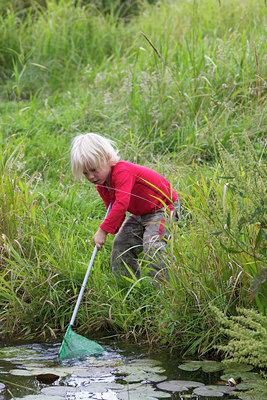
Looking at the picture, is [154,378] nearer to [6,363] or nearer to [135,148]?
[6,363]

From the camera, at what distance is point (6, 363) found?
2.90 m

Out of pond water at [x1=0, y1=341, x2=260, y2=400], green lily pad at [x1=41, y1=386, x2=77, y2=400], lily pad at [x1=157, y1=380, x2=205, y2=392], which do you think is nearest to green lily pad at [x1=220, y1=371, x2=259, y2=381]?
pond water at [x1=0, y1=341, x2=260, y2=400]

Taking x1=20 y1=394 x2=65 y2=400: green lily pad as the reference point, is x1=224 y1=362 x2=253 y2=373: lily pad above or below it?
below

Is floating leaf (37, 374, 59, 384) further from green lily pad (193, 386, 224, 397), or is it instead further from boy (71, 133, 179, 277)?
boy (71, 133, 179, 277)

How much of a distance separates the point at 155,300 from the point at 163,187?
2.60 feet

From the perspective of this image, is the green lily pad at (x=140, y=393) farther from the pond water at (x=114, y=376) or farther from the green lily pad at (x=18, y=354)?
the green lily pad at (x=18, y=354)

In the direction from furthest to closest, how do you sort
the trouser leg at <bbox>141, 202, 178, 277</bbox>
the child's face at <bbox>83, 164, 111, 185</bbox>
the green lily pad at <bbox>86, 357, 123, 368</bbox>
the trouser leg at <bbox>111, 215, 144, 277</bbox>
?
the trouser leg at <bbox>111, 215, 144, 277</bbox> → the child's face at <bbox>83, 164, 111, 185</bbox> → the trouser leg at <bbox>141, 202, 178, 277</bbox> → the green lily pad at <bbox>86, 357, 123, 368</bbox>

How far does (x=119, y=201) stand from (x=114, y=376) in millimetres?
1119

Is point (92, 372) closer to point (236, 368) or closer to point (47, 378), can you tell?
point (47, 378)

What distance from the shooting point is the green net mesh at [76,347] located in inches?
118

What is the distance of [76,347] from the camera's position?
3.01 meters

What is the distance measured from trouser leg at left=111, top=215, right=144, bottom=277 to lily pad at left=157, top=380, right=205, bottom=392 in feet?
→ 3.90

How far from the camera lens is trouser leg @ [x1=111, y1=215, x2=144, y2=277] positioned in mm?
3718

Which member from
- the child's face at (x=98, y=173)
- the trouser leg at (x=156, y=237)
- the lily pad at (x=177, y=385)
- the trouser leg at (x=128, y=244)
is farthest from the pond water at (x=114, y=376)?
the child's face at (x=98, y=173)
